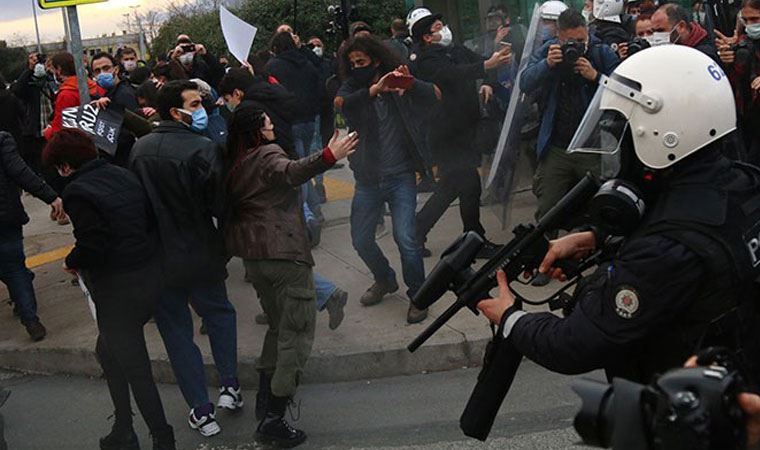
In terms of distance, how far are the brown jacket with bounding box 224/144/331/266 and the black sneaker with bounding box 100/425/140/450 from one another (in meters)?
1.05

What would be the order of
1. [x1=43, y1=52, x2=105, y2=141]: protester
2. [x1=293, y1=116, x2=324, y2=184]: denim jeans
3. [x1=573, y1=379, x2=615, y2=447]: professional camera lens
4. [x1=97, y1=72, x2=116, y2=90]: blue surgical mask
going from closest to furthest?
[x1=573, y1=379, x2=615, y2=447]: professional camera lens → [x1=43, y1=52, x2=105, y2=141]: protester → [x1=97, y1=72, x2=116, y2=90]: blue surgical mask → [x1=293, y1=116, x2=324, y2=184]: denim jeans

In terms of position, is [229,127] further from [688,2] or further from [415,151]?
[688,2]

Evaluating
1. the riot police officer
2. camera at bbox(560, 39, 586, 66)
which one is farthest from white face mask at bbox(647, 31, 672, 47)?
the riot police officer

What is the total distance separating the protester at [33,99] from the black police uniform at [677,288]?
8.02 meters

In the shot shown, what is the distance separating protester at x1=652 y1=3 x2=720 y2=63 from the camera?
6.09 m

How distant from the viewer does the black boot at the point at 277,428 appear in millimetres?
4426

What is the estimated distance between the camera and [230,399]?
4.84m

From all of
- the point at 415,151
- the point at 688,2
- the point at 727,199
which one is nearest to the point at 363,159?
the point at 415,151

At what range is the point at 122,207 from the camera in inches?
→ 166

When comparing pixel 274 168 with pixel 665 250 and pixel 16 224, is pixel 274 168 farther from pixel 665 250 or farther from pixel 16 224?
pixel 16 224

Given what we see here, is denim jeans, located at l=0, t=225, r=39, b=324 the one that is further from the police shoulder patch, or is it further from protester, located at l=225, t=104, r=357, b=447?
the police shoulder patch

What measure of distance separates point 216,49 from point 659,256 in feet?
73.1

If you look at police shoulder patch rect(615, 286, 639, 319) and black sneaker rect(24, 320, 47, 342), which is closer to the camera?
police shoulder patch rect(615, 286, 639, 319)

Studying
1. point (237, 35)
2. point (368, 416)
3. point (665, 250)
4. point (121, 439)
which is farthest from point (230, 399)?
point (237, 35)
